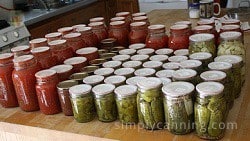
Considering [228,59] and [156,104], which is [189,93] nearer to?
[156,104]

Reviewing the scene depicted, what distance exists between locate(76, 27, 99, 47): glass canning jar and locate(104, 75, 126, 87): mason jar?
0.33 m

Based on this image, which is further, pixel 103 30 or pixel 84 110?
pixel 103 30

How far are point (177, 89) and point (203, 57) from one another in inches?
8.5

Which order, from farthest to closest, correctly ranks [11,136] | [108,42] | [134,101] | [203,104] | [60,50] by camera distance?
[108,42], [60,50], [11,136], [134,101], [203,104]

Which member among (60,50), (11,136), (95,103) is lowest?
(11,136)

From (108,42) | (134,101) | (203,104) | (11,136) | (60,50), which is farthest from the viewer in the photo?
(108,42)

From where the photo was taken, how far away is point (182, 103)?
0.75m

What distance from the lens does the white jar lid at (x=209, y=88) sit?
0.73 m

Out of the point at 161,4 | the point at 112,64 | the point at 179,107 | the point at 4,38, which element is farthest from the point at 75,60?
the point at 161,4

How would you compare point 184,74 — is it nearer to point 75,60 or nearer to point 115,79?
point 115,79

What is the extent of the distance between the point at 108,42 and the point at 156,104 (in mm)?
518

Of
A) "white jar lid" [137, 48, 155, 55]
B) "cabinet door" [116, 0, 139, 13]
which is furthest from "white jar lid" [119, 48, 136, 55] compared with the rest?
"cabinet door" [116, 0, 139, 13]

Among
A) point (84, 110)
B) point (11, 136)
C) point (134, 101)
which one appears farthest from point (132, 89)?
point (11, 136)

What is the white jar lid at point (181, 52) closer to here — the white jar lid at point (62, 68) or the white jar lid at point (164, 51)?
the white jar lid at point (164, 51)
